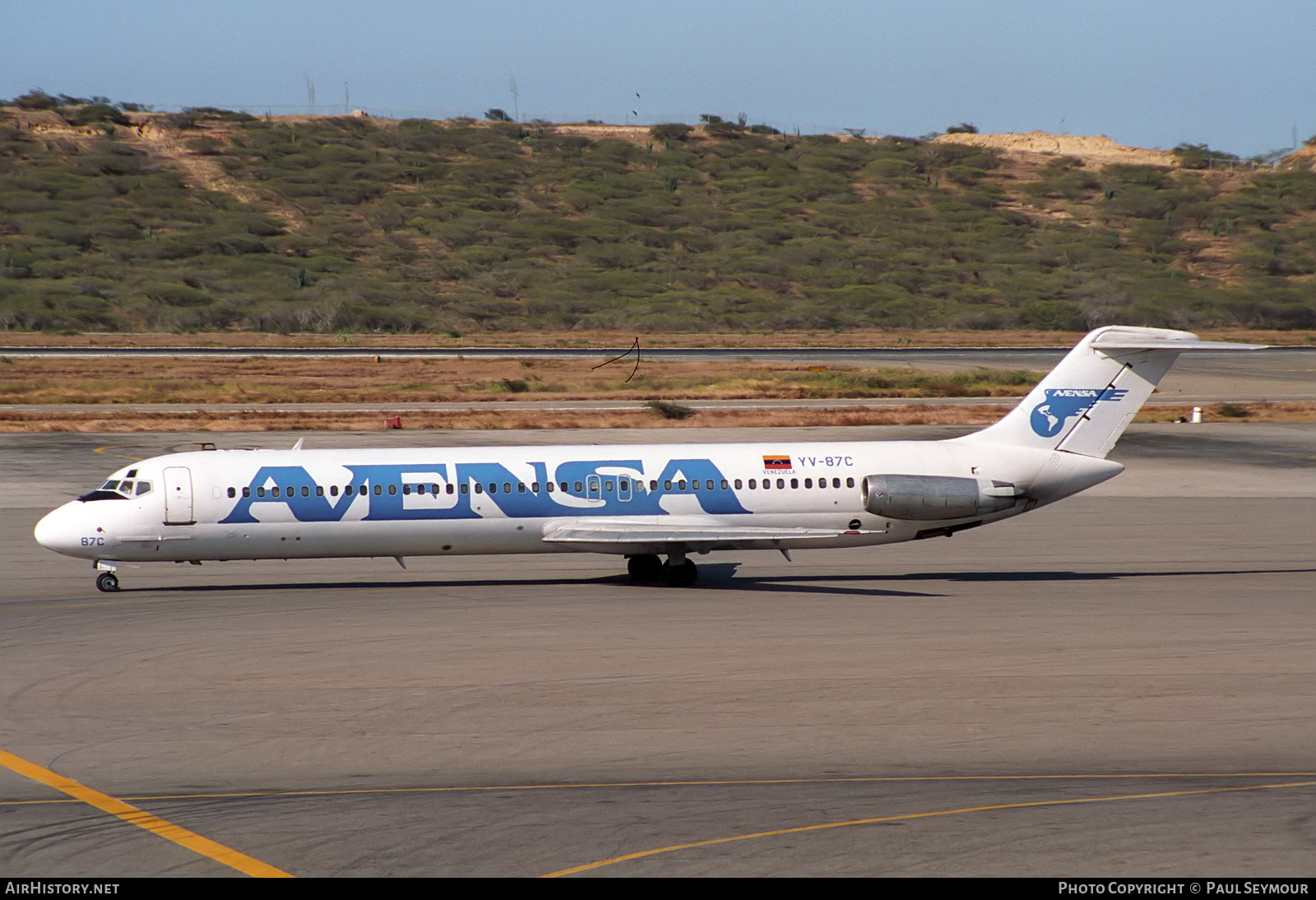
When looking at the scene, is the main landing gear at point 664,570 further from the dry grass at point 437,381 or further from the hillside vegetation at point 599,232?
the hillside vegetation at point 599,232

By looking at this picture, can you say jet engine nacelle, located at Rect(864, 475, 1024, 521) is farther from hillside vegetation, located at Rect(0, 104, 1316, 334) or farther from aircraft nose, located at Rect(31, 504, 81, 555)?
hillside vegetation, located at Rect(0, 104, 1316, 334)

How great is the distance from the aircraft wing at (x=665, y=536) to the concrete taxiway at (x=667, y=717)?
37.4 inches

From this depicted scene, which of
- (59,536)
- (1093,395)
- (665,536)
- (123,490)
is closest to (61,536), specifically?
(59,536)

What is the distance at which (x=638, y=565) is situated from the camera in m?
28.8

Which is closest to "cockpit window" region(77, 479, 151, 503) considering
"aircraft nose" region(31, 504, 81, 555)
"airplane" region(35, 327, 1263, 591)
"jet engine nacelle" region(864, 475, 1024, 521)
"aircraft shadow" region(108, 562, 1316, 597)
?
"airplane" region(35, 327, 1263, 591)

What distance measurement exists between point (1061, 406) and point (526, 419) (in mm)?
34883

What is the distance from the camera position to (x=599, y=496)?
28000mm

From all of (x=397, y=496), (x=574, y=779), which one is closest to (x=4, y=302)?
(x=397, y=496)

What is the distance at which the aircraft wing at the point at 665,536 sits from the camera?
27.4 m

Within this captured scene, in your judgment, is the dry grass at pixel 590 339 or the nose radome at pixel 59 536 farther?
the dry grass at pixel 590 339

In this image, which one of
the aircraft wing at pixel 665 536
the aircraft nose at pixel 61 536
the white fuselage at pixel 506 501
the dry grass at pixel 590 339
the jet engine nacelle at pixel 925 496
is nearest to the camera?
the aircraft nose at pixel 61 536

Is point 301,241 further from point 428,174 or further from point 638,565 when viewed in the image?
point 638,565

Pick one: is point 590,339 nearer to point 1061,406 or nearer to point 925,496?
point 1061,406

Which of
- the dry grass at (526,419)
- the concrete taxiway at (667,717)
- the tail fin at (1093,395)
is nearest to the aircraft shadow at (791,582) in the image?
the concrete taxiway at (667,717)
